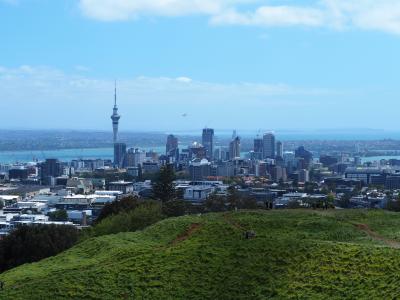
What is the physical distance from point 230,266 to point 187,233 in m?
2.86

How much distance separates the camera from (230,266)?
43.5 feet

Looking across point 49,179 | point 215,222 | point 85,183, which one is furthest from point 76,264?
point 49,179

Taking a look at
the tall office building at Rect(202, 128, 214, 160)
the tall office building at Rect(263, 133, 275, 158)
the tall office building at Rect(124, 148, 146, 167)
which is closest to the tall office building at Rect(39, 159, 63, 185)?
the tall office building at Rect(124, 148, 146, 167)

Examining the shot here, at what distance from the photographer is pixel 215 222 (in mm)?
16266

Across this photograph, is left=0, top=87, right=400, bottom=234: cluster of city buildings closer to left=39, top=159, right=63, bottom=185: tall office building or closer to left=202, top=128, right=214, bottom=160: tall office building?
left=39, top=159, right=63, bottom=185: tall office building

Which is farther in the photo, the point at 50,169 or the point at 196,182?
the point at 50,169

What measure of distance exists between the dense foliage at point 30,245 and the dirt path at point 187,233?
7.63 meters

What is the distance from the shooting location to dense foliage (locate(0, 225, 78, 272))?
22.2 metres

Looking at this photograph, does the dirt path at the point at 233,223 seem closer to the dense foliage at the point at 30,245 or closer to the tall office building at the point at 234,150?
the dense foliage at the point at 30,245

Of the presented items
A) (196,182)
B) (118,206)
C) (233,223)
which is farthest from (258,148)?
(233,223)

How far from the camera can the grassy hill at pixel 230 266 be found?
12.0 meters

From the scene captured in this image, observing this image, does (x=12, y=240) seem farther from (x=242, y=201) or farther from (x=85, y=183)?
(x=85, y=183)

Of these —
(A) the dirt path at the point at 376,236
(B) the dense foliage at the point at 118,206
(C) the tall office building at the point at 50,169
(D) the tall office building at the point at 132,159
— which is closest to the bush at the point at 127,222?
(B) the dense foliage at the point at 118,206

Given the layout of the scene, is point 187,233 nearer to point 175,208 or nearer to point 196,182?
point 175,208
